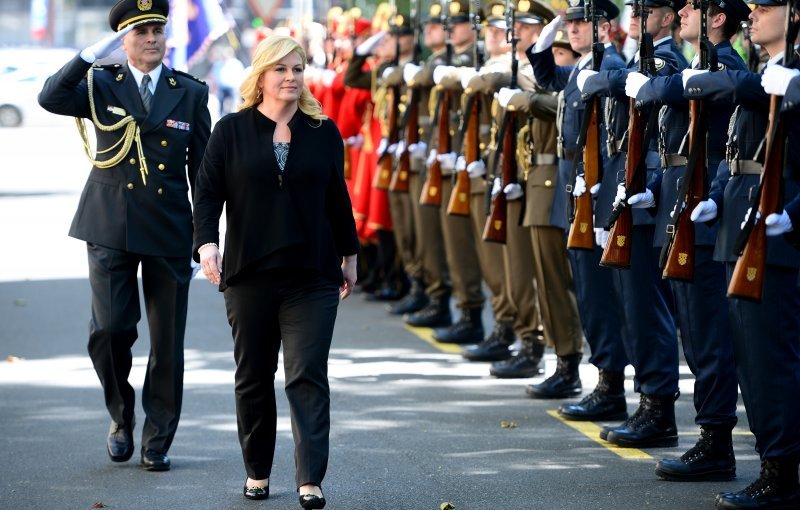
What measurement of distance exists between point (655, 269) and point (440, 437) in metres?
1.29

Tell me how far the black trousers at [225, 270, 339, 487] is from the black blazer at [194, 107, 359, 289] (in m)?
0.09

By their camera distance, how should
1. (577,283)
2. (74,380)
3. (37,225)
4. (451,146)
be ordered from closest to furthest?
(577,283), (74,380), (451,146), (37,225)

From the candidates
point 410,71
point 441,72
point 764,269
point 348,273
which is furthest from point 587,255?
point 410,71

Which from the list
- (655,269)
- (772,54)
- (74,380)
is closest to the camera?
(772,54)

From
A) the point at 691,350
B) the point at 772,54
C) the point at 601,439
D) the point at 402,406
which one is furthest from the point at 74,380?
the point at 772,54

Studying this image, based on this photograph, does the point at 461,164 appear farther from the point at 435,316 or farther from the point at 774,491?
the point at 774,491

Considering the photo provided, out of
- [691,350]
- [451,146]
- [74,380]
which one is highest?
[451,146]

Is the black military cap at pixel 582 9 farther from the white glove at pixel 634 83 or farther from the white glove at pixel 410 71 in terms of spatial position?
the white glove at pixel 410 71

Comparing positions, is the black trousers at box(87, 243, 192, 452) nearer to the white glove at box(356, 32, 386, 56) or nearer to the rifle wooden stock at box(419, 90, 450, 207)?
the rifle wooden stock at box(419, 90, 450, 207)

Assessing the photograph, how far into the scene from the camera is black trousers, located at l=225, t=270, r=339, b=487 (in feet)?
19.6

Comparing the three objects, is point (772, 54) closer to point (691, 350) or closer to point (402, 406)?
point (691, 350)

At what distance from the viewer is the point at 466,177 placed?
10.1 meters

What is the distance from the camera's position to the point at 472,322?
10.8 meters

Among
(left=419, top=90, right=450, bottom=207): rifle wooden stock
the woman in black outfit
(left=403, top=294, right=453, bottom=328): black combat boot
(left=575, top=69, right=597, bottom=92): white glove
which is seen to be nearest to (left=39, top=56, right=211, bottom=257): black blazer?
the woman in black outfit
